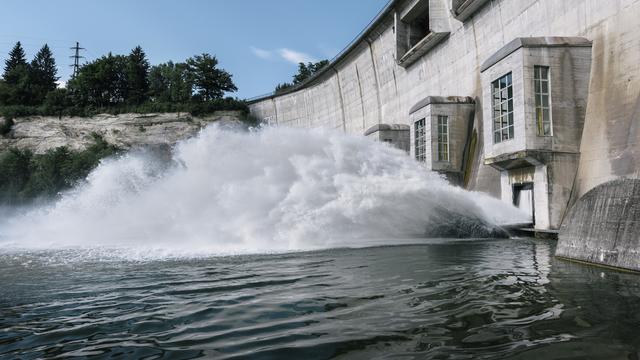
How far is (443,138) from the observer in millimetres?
21562

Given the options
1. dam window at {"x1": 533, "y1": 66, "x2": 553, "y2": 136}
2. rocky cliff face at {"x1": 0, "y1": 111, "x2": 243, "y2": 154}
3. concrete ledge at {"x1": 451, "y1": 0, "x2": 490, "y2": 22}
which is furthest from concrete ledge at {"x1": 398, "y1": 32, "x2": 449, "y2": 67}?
rocky cliff face at {"x1": 0, "y1": 111, "x2": 243, "y2": 154}

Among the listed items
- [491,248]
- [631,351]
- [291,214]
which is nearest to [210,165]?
[291,214]

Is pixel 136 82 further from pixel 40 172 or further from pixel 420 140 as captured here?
pixel 420 140

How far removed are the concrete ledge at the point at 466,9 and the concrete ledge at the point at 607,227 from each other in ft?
52.4

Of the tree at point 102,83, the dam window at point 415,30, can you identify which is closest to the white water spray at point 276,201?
the dam window at point 415,30

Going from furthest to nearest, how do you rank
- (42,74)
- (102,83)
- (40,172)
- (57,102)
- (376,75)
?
(42,74), (102,83), (57,102), (40,172), (376,75)

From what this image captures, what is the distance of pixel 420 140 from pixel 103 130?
4817 cm

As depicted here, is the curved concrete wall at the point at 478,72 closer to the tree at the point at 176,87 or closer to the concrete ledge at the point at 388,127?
the concrete ledge at the point at 388,127

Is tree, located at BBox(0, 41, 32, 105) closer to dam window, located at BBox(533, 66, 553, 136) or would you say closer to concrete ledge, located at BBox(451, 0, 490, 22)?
concrete ledge, located at BBox(451, 0, 490, 22)

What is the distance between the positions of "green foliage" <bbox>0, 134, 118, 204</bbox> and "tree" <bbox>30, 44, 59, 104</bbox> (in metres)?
20.3

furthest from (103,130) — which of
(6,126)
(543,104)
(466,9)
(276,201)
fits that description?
(543,104)

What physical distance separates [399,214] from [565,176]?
228 inches

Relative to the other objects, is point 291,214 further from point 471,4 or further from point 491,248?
point 471,4

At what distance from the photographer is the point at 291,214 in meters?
11.4
